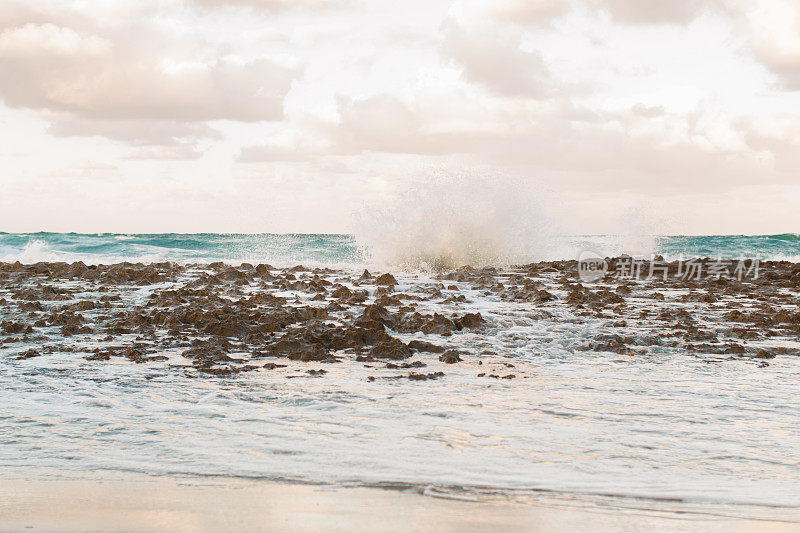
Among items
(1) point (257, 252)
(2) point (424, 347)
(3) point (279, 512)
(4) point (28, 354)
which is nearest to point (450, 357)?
(2) point (424, 347)

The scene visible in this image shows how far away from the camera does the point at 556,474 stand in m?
3.44

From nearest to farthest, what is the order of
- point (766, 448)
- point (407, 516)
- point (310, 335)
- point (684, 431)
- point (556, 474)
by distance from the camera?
point (407, 516) < point (556, 474) < point (766, 448) < point (684, 431) < point (310, 335)

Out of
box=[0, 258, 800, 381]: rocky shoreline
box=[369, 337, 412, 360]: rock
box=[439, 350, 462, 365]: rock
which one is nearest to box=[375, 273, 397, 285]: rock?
box=[0, 258, 800, 381]: rocky shoreline

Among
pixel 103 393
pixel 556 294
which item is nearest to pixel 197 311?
pixel 103 393

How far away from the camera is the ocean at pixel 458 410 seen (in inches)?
134

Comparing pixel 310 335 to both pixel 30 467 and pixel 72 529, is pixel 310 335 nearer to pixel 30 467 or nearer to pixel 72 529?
pixel 30 467

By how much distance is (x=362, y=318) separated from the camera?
8281mm

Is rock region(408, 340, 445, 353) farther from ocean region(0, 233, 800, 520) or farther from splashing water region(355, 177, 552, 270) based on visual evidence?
splashing water region(355, 177, 552, 270)

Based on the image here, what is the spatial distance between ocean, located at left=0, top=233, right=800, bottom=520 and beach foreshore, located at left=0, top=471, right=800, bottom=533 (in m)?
0.14

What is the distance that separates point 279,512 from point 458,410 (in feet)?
6.67

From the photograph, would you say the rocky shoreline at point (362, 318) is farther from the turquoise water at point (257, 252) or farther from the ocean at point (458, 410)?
the turquoise water at point (257, 252)

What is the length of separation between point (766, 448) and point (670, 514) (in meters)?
1.37

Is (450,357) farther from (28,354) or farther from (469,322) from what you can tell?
(28,354)

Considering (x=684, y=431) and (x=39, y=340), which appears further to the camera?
(x=39, y=340)
